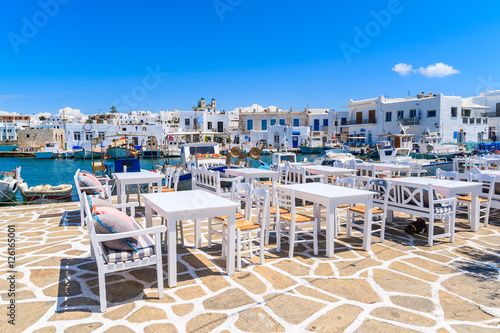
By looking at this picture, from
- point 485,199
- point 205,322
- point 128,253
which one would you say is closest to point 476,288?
point 205,322

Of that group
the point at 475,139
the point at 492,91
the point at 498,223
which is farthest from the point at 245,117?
the point at 498,223

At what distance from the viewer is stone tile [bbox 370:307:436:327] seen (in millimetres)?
3125

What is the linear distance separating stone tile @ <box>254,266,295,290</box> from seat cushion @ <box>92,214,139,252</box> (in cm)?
157

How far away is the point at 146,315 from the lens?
3.21 meters

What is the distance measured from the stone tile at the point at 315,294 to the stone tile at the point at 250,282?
0.40 metres

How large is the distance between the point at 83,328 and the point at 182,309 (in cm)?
86

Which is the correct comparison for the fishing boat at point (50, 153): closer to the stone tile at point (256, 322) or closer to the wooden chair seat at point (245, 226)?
the wooden chair seat at point (245, 226)

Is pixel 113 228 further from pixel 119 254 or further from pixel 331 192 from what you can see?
pixel 331 192

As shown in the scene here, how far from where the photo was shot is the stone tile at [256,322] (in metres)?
3.01

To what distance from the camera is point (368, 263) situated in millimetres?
4598

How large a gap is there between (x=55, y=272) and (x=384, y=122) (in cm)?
4276

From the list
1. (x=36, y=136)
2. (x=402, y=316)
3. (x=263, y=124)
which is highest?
(x=263, y=124)

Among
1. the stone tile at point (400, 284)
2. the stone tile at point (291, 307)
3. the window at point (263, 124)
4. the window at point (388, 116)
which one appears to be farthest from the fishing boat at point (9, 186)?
the window at point (263, 124)

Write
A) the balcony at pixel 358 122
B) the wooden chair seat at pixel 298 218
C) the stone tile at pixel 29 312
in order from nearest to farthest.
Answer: the stone tile at pixel 29 312 → the wooden chair seat at pixel 298 218 → the balcony at pixel 358 122
